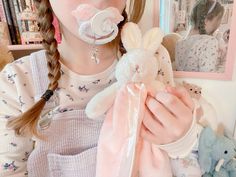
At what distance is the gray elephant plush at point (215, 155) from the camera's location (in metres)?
0.60

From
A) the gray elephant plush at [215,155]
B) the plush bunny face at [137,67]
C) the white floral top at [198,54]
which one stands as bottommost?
the gray elephant plush at [215,155]

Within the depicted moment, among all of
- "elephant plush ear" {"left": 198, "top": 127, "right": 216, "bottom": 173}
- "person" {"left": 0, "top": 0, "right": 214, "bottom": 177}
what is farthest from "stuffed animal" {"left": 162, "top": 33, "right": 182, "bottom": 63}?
"elephant plush ear" {"left": 198, "top": 127, "right": 216, "bottom": 173}

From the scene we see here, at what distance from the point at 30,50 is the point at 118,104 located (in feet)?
1.92

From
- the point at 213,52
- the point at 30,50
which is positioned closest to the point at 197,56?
the point at 213,52

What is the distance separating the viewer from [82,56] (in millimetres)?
570

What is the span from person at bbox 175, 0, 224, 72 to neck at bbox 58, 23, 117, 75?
0.22 metres

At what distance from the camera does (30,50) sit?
90cm

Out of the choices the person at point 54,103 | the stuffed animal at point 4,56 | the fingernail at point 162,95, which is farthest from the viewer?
the stuffed animal at point 4,56

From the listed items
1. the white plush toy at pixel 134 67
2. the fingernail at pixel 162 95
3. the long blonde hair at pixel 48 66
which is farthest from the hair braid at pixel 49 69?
the fingernail at pixel 162 95

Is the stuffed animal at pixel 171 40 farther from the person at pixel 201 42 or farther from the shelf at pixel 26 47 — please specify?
the shelf at pixel 26 47

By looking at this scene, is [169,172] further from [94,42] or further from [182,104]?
[94,42]

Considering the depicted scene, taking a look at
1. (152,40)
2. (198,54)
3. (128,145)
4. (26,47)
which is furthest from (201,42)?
(26,47)

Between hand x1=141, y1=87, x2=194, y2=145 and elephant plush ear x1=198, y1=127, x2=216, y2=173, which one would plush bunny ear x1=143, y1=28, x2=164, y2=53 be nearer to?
hand x1=141, y1=87, x2=194, y2=145

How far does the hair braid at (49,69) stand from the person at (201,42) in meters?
0.34
